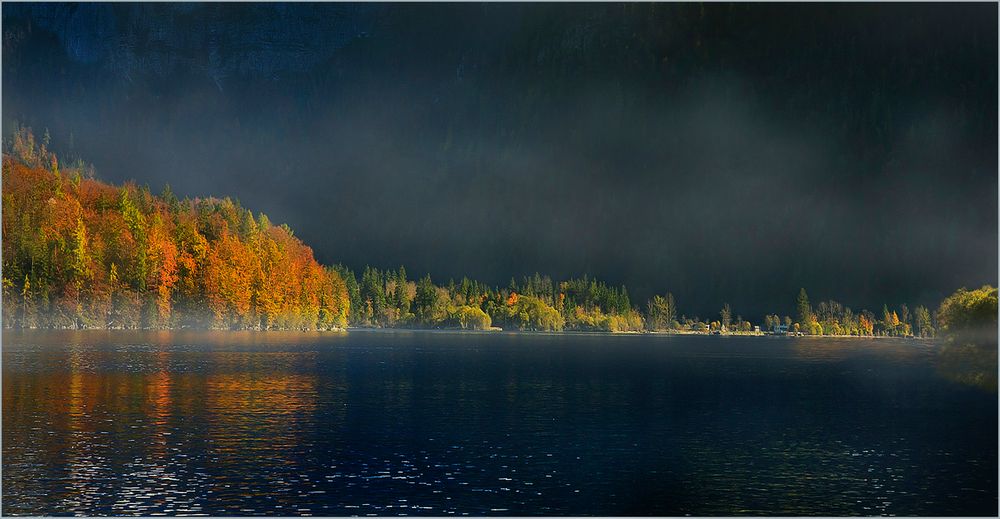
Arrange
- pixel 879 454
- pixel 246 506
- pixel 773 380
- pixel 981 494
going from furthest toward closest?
1. pixel 773 380
2. pixel 879 454
3. pixel 981 494
4. pixel 246 506

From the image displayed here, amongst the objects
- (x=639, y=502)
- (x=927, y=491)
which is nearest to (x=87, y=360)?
(x=639, y=502)

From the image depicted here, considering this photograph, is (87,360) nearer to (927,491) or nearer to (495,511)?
(495,511)

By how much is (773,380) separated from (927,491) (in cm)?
8505

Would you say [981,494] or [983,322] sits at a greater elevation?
[983,322]

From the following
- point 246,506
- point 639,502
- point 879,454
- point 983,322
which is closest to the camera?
point 246,506

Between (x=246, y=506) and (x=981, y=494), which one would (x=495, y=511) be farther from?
(x=981, y=494)

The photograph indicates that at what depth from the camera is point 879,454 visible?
68.9 m

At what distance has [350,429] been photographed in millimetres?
76000

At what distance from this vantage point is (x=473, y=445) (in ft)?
227

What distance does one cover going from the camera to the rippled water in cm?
5191

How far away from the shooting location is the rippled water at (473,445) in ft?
170

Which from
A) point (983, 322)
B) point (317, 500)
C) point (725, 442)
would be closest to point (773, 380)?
point (983, 322)

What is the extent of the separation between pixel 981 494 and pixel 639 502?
70.7 ft

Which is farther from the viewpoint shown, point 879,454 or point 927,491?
point 879,454
